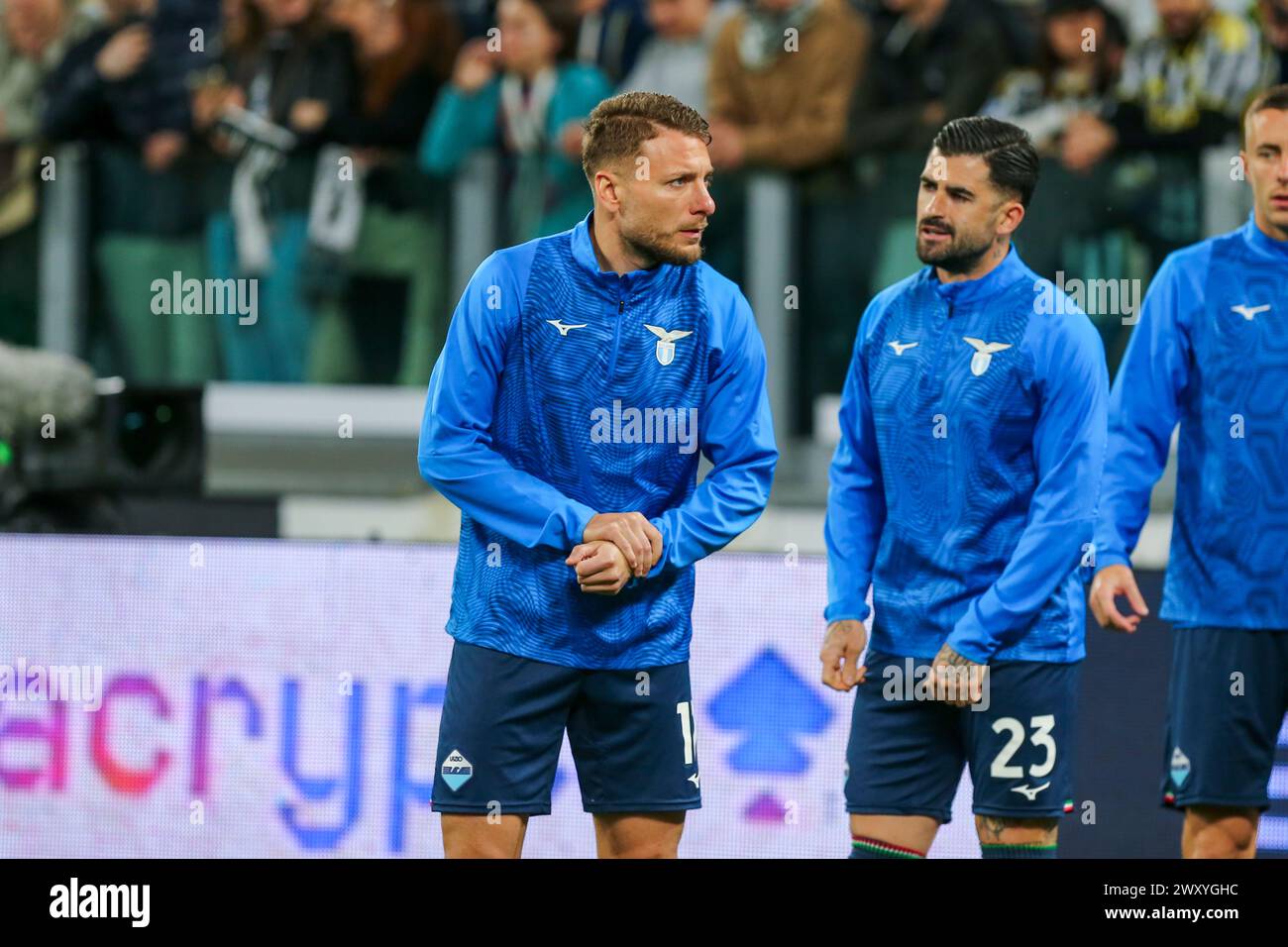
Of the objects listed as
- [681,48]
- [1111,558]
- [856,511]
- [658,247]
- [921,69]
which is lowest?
[1111,558]

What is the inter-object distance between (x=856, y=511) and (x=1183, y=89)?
277 cm

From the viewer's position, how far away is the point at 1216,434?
15.9 ft

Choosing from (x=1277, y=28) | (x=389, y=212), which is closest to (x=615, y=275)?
(x=389, y=212)

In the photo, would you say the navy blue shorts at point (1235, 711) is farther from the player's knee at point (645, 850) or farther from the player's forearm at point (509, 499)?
the player's forearm at point (509, 499)

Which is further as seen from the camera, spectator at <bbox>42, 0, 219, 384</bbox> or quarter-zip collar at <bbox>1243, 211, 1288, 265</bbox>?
spectator at <bbox>42, 0, 219, 384</bbox>

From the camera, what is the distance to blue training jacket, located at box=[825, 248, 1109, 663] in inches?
179

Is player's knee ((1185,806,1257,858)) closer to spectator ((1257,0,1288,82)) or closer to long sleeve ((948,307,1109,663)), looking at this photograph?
long sleeve ((948,307,1109,663))

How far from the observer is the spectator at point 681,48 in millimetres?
7082

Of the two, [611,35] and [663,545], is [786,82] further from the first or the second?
[663,545]

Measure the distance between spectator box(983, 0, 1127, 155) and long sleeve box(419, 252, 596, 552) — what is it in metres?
2.88

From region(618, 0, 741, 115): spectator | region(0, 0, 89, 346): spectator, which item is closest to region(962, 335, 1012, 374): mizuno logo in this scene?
region(618, 0, 741, 115): spectator

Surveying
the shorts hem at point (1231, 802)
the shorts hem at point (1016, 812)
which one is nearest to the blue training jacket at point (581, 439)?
the shorts hem at point (1016, 812)
